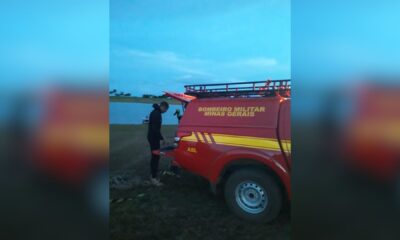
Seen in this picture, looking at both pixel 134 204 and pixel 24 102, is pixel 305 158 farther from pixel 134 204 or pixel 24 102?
pixel 134 204

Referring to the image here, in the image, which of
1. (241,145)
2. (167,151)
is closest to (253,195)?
(241,145)

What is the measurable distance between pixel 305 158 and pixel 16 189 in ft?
2.87

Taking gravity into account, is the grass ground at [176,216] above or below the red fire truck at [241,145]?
below

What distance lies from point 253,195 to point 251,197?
0.03 metres

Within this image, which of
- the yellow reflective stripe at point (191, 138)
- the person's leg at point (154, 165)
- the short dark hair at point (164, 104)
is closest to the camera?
the short dark hair at point (164, 104)

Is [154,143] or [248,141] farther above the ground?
[248,141]

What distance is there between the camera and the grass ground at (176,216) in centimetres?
206

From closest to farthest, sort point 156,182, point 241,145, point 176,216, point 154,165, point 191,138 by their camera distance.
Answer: point 176,216
point 241,145
point 191,138
point 156,182
point 154,165

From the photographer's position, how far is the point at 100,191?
916mm

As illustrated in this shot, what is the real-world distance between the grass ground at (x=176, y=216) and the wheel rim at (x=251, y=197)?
0.15 meters

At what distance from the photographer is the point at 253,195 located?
2.66m

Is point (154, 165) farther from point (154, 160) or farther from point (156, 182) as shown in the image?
point (156, 182)

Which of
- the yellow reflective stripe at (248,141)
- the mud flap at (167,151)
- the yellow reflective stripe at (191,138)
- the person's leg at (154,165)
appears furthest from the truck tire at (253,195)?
the person's leg at (154,165)

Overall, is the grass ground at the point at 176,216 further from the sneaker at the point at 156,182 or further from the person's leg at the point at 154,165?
the person's leg at the point at 154,165
